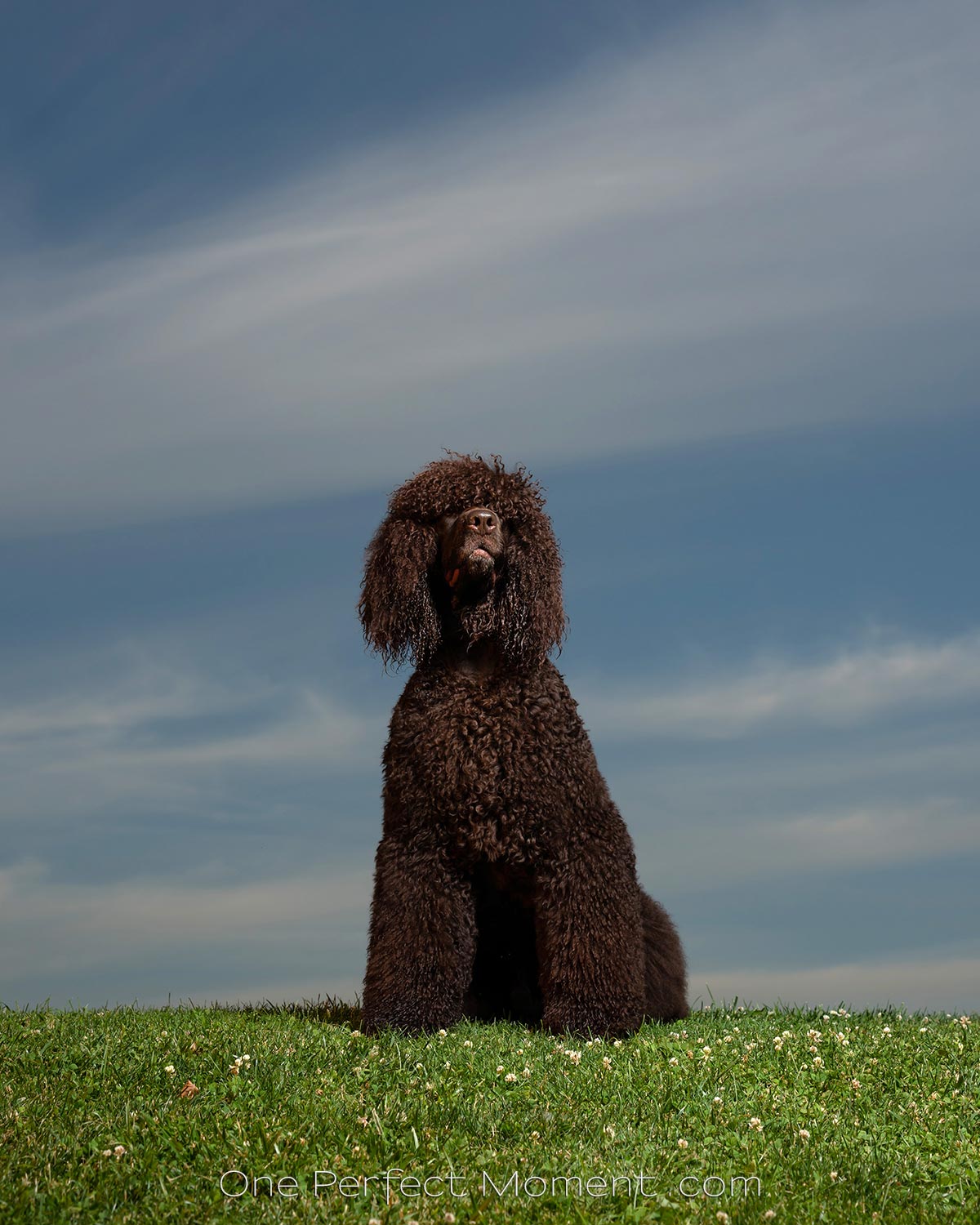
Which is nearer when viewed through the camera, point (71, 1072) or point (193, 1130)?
point (193, 1130)

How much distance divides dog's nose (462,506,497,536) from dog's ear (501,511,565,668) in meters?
0.25

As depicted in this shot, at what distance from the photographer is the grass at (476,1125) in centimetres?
551

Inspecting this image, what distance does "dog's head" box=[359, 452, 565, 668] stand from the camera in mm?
8703

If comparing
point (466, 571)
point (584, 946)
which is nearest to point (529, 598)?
point (466, 571)

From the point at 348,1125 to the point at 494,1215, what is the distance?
1.11 metres

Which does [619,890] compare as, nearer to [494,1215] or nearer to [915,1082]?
[915,1082]

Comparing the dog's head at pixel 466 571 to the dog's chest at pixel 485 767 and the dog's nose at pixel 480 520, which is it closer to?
the dog's nose at pixel 480 520

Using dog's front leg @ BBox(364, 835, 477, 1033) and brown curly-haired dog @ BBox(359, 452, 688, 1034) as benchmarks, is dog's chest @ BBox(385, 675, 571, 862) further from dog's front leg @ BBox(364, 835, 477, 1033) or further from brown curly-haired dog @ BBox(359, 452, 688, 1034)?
dog's front leg @ BBox(364, 835, 477, 1033)

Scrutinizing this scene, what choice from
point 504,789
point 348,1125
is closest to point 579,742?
point 504,789

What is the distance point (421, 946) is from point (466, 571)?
2542 mm

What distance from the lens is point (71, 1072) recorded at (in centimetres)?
729

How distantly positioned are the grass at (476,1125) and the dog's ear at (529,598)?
2.59 meters

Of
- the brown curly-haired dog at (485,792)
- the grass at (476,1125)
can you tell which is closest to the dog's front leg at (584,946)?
the brown curly-haired dog at (485,792)

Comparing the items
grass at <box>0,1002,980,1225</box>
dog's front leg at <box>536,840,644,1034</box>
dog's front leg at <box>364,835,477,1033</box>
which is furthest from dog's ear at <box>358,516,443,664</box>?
grass at <box>0,1002,980,1225</box>
